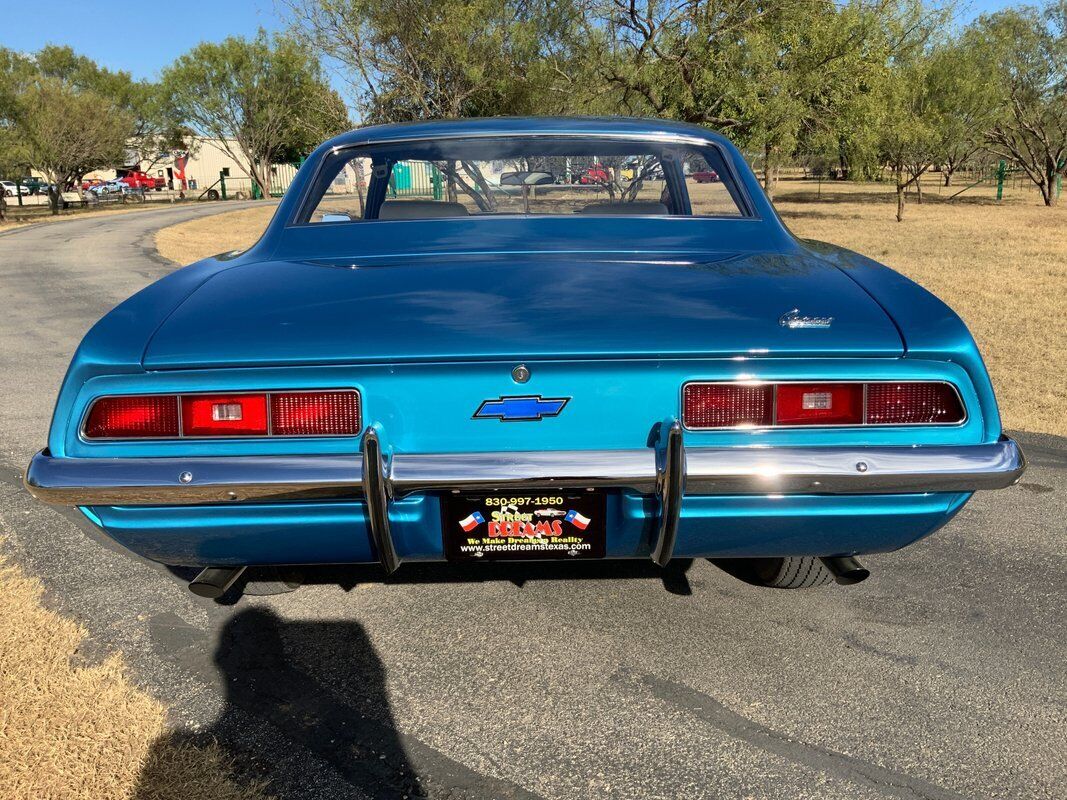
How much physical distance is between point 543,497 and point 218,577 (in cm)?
111

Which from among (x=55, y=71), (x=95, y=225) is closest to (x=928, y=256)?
(x=95, y=225)

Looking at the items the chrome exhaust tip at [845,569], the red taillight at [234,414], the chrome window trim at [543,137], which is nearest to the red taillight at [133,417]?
the red taillight at [234,414]

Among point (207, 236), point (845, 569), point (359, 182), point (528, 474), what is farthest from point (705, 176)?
point (207, 236)

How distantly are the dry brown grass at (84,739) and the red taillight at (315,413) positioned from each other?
0.86 m

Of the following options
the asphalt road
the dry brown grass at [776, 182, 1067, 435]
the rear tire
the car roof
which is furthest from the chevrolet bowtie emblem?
the dry brown grass at [776, 182, 1067, 435]

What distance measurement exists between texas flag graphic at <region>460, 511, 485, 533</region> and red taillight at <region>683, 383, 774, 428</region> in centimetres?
54

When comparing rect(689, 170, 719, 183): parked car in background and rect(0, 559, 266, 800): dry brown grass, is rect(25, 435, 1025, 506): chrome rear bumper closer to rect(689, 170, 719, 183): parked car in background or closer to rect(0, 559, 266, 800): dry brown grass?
rect(0, 559, 266, 800): dry brown grass

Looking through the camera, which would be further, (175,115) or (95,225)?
(175,115)

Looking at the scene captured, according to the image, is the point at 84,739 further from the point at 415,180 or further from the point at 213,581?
the point at 415,180

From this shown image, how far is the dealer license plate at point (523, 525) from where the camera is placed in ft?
6.95

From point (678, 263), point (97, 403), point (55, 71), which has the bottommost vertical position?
point (97, 403)

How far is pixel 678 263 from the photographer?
2562 millimetres

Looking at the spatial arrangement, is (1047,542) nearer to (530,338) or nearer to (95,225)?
(530,338)

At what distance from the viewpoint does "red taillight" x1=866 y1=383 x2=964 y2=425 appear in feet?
6.88
